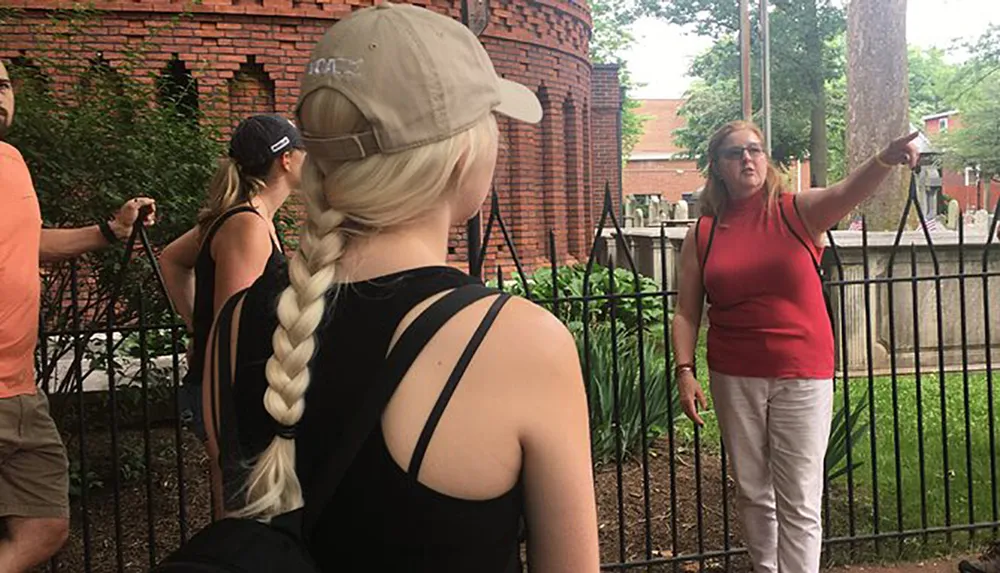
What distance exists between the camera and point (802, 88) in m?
35.9

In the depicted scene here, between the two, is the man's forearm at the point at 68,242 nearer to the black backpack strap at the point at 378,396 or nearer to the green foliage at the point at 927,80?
the black backpack strap at the point at 378,396

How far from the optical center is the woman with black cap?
274cm

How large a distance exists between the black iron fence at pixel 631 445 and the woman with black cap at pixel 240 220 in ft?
1.94

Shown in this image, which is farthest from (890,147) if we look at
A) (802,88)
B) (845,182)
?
(802,88)

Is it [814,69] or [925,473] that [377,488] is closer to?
[925,473]

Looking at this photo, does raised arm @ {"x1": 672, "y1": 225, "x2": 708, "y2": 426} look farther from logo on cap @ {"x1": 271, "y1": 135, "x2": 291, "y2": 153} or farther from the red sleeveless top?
logo on cap @ {"x1": 271, "y1": 135, "x2": 291, "y2": 153}

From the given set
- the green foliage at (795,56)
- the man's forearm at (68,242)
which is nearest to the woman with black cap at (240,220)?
the man's forearm at (68,242)

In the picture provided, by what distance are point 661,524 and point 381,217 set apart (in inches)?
168

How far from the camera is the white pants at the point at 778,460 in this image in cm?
319

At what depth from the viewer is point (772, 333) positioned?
10.6 ft

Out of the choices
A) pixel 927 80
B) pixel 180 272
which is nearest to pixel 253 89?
pixel 180 272

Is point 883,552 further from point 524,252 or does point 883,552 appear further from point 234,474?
point 524,252

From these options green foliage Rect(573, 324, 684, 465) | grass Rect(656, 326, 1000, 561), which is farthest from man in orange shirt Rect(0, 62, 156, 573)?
grass Rect(656, 326, 1000, 561)

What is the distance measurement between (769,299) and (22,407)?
8.05 ft
